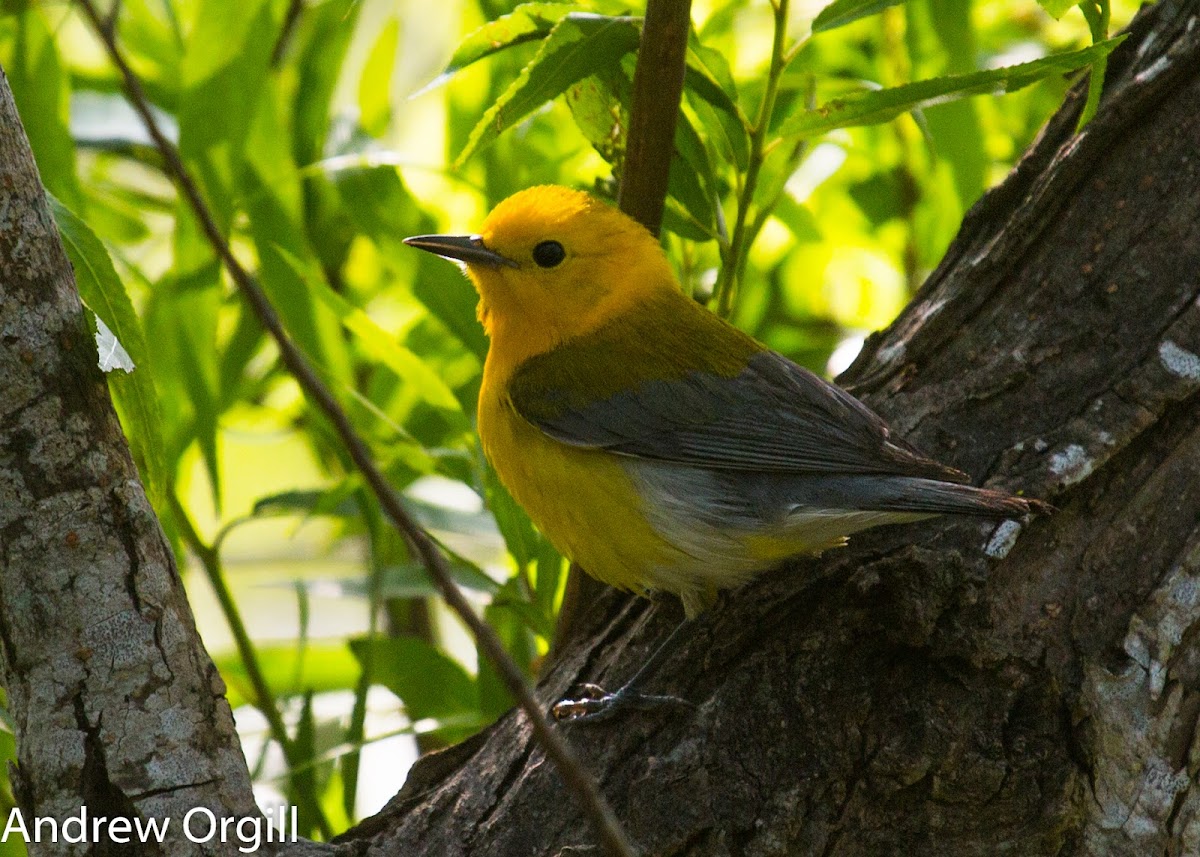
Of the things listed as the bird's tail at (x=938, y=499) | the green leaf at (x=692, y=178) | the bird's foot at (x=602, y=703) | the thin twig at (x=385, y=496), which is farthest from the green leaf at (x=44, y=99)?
the bird's tail at (x=938, y=499)

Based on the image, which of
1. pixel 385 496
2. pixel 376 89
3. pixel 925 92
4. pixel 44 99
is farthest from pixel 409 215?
pixel 385 496

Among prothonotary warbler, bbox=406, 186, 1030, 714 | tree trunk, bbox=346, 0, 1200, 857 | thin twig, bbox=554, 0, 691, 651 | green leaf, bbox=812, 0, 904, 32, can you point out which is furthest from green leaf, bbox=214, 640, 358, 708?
green leaf, bbox=812, 0, 904, 32

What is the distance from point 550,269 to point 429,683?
1.19 metres

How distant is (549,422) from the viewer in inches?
130

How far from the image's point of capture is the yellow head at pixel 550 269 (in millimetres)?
3527

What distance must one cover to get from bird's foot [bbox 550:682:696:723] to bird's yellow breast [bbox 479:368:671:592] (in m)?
0.32

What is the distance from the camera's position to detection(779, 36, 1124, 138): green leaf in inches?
100

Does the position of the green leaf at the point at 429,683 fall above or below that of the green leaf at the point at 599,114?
below

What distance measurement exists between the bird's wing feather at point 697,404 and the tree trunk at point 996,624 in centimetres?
16

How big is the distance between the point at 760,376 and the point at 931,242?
3.72 ft

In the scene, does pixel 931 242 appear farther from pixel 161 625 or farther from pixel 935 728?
pixel 161 625

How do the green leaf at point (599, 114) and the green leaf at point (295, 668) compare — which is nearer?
the green leaf at point (599, 114)

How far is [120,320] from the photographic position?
2.45m

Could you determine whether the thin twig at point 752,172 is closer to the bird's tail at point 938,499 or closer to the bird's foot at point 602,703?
the bird's tail at point 938,499
